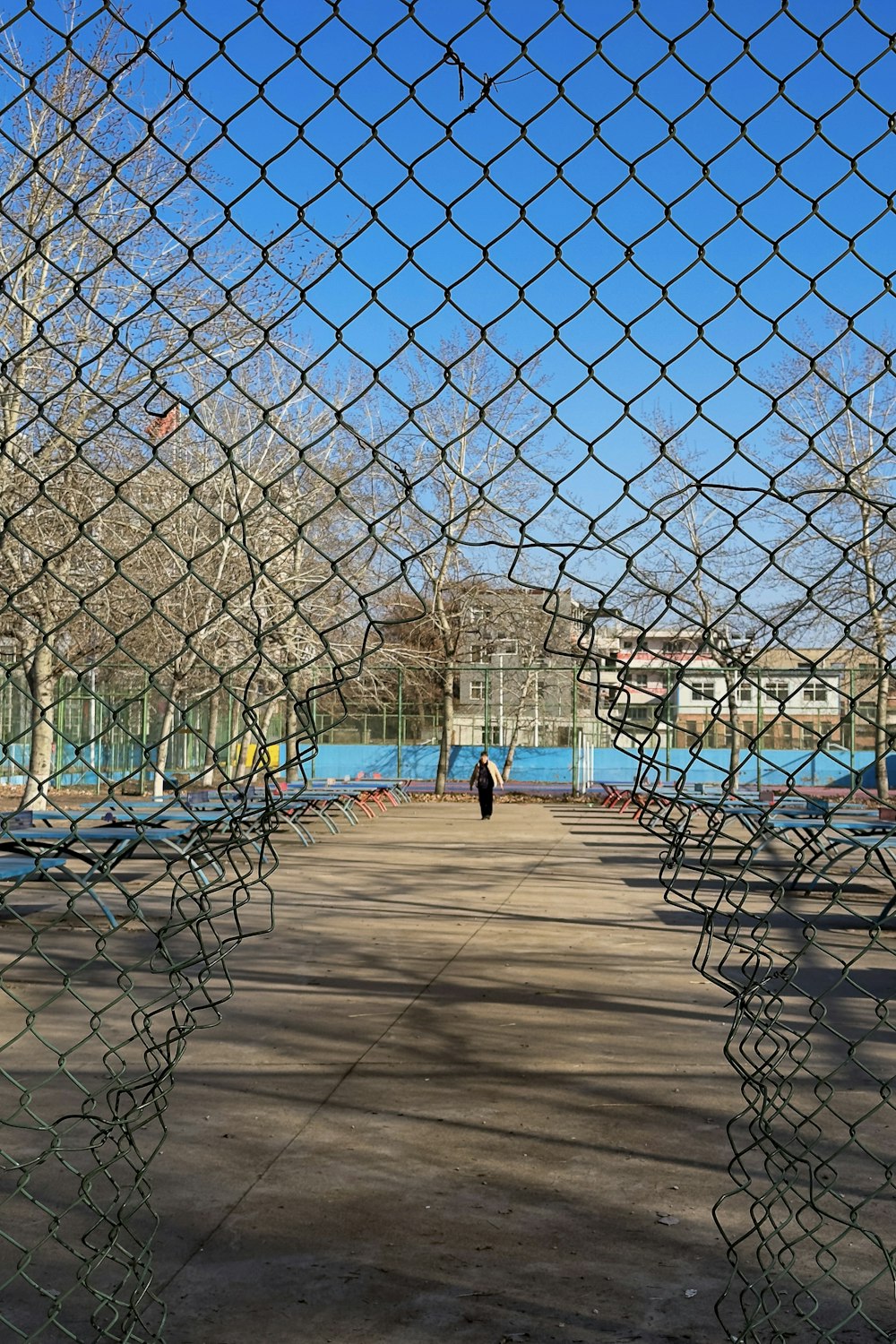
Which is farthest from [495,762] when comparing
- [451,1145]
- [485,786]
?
[451,1145]

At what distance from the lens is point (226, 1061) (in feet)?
18.7

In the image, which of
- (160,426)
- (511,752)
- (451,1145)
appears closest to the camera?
(160,426)

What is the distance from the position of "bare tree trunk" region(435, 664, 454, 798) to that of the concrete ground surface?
19.9 meters

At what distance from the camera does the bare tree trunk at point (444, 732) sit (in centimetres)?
2945

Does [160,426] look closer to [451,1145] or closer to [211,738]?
Result: [451,1145]

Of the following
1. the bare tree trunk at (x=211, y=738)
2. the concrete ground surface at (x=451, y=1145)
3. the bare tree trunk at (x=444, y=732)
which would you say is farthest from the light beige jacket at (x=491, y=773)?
the concrete ground surface at (x=451, y=1145)

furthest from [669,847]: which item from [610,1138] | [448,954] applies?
[448,954]

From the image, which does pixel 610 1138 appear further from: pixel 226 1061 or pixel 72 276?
pixel 72 276

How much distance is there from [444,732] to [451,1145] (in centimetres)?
2508

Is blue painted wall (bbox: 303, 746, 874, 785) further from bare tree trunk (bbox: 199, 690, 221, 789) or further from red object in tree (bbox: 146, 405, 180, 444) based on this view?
red object in tree (bbox: 146, 405, 180, 444)

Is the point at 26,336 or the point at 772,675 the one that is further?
the point at 772,675

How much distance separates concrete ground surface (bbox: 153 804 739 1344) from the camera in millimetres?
3230

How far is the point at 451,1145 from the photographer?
4562mm

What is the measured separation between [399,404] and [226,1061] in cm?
424
